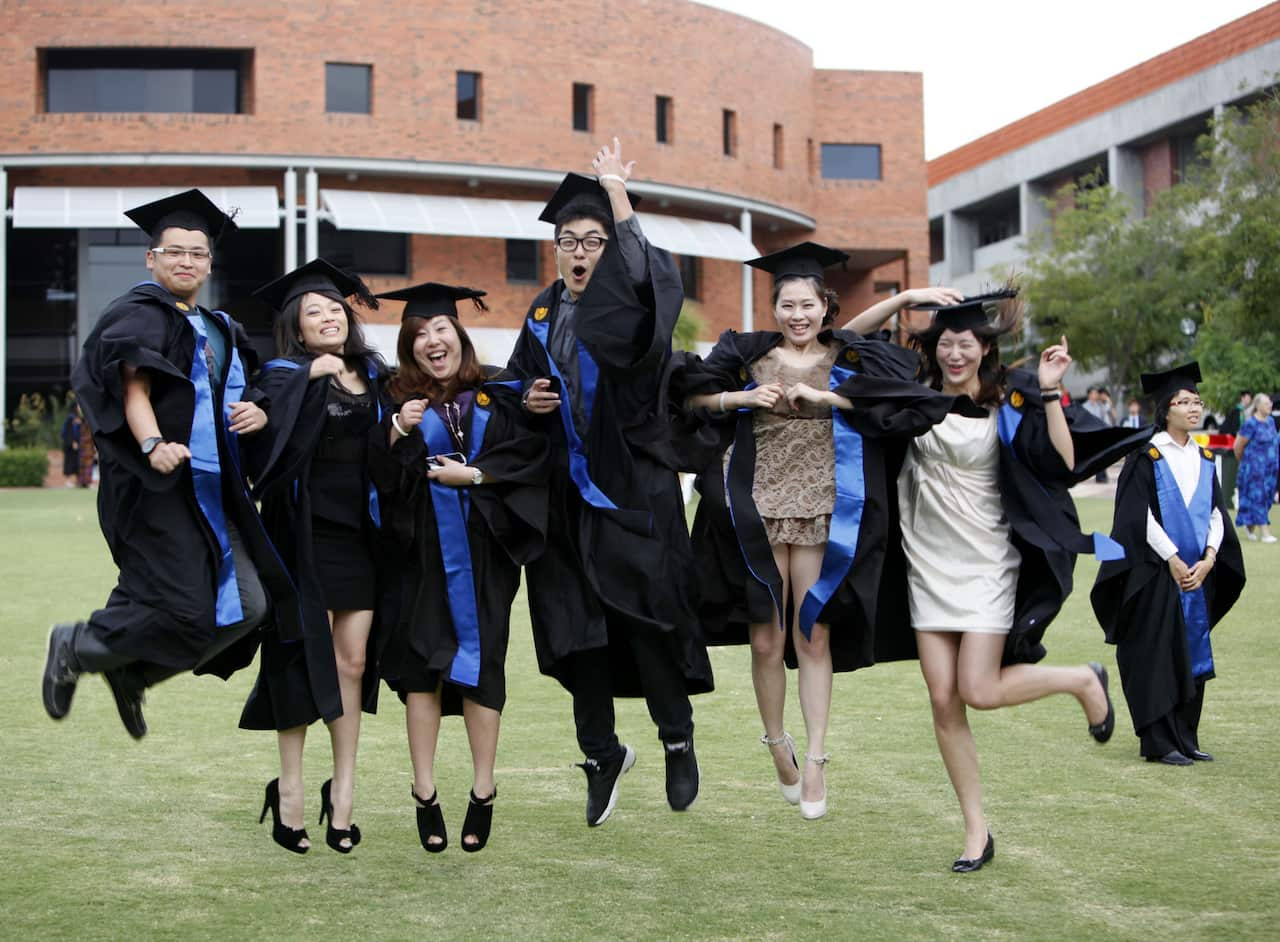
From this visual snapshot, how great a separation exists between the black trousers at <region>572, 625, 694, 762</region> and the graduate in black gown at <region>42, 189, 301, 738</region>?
3.95 ft

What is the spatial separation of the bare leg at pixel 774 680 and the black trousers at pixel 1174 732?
7.22 feet

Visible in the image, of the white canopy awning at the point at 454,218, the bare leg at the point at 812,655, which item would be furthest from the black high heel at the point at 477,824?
the white canopy awning at the point at 454,218

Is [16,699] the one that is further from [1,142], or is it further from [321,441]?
[1,142]

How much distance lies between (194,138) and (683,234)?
1310cm

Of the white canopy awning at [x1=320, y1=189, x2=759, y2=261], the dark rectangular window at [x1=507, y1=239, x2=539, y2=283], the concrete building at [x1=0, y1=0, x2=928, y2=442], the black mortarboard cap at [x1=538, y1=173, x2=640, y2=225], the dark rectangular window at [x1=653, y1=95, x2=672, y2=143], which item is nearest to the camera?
the black mortarboard cap at [x1=538, y1=173, x2=640, y2=225]

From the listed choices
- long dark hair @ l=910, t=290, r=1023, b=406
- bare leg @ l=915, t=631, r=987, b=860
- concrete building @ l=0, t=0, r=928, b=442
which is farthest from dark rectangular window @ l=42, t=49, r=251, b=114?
bare leg @ l=915, t=631, r=987, b=860

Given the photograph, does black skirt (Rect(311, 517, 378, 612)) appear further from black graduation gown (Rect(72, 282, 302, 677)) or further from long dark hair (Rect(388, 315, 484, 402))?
long dark hair (Rect(388, 315, 484, 402))

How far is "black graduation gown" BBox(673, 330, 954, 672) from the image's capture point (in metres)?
6.34

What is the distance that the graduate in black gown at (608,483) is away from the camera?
6.06 meters

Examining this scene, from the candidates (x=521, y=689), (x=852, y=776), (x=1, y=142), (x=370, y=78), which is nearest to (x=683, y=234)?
(x=370, y=78)

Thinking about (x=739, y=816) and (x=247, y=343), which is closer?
(x=247, y=343)

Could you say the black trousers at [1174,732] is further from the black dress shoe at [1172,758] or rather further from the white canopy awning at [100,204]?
the white canopy awning at [100,204]

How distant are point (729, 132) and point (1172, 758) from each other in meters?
41.0

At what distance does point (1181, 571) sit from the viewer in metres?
8.09
